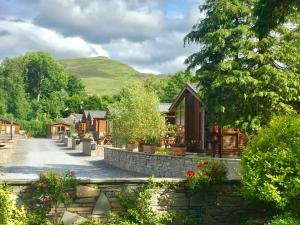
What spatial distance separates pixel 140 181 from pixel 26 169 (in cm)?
1823

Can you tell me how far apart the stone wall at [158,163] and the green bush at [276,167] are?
979 centimetres

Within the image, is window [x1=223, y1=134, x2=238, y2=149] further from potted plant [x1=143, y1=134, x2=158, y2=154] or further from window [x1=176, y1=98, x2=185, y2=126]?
window [x1=176, y1=98, x2=185, y2=126]

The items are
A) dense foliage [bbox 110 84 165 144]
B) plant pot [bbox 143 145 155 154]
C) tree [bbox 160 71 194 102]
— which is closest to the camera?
plant pot [bbox 143 145 155 154]

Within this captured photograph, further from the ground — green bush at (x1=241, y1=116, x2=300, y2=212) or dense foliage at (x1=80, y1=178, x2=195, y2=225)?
green bush at (x1=241, y1=116, x2=300, y2=212)

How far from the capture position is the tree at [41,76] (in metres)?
137

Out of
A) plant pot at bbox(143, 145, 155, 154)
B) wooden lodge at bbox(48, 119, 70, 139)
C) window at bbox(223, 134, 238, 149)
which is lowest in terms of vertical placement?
plant pot at bbox(143, 145, 155, 154)

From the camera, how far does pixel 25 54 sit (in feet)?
461

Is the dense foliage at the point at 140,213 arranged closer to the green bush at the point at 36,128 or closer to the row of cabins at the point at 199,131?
the row of cabins at the point at 199,131

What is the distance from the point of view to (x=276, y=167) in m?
10.7

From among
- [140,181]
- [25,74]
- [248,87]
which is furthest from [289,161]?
[25,74]

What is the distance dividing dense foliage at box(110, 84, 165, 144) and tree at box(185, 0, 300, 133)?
333 inches

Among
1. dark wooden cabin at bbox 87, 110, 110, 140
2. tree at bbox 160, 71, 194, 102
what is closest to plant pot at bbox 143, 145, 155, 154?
dark wooden cabin at bbox 87, 110, 110, 140

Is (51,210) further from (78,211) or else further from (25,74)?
(25,74)

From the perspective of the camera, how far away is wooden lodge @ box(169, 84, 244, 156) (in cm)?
2881
